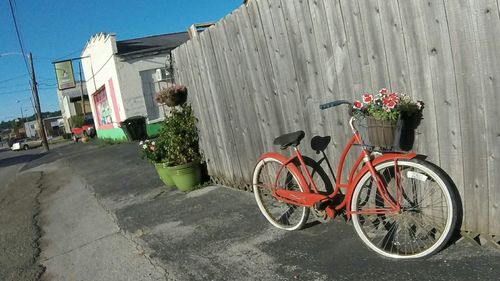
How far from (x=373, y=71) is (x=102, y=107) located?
2399 centimetres

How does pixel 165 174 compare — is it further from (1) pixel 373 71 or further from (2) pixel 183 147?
(1) pixel 373 71

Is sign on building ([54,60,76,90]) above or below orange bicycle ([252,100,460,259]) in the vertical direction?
above

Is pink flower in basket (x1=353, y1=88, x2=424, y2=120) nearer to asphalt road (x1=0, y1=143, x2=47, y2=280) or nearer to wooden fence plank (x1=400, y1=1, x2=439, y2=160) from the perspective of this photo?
wooden fence plank (x1=400, y1=1, x2=439, y2=160)

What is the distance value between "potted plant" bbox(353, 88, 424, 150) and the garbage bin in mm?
15534

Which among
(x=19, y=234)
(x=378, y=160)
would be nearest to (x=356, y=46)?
(x=378, y=160)

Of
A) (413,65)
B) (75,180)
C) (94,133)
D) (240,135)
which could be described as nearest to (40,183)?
(75,180)

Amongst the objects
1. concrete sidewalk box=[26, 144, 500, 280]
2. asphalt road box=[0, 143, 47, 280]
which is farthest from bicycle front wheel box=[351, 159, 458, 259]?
asphalt road box=[0, 143, 47, 280]

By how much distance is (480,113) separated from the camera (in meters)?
3.19

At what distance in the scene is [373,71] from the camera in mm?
3818

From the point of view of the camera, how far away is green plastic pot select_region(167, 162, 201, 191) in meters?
7.14

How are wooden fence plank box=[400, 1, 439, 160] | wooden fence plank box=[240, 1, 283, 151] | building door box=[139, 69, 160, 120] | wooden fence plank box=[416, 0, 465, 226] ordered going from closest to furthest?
wooden fence plank box=[416, 0, 465, 226] → wooden fence plank box=[400, 1, 439, 160] → wooden fence plank box=[240, 1, 283, 151] → building door box=[139, 69, 160, 120]

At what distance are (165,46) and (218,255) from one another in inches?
686

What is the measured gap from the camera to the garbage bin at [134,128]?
60.3ft

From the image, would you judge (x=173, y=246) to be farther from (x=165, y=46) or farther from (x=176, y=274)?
(x=165, y=46)
